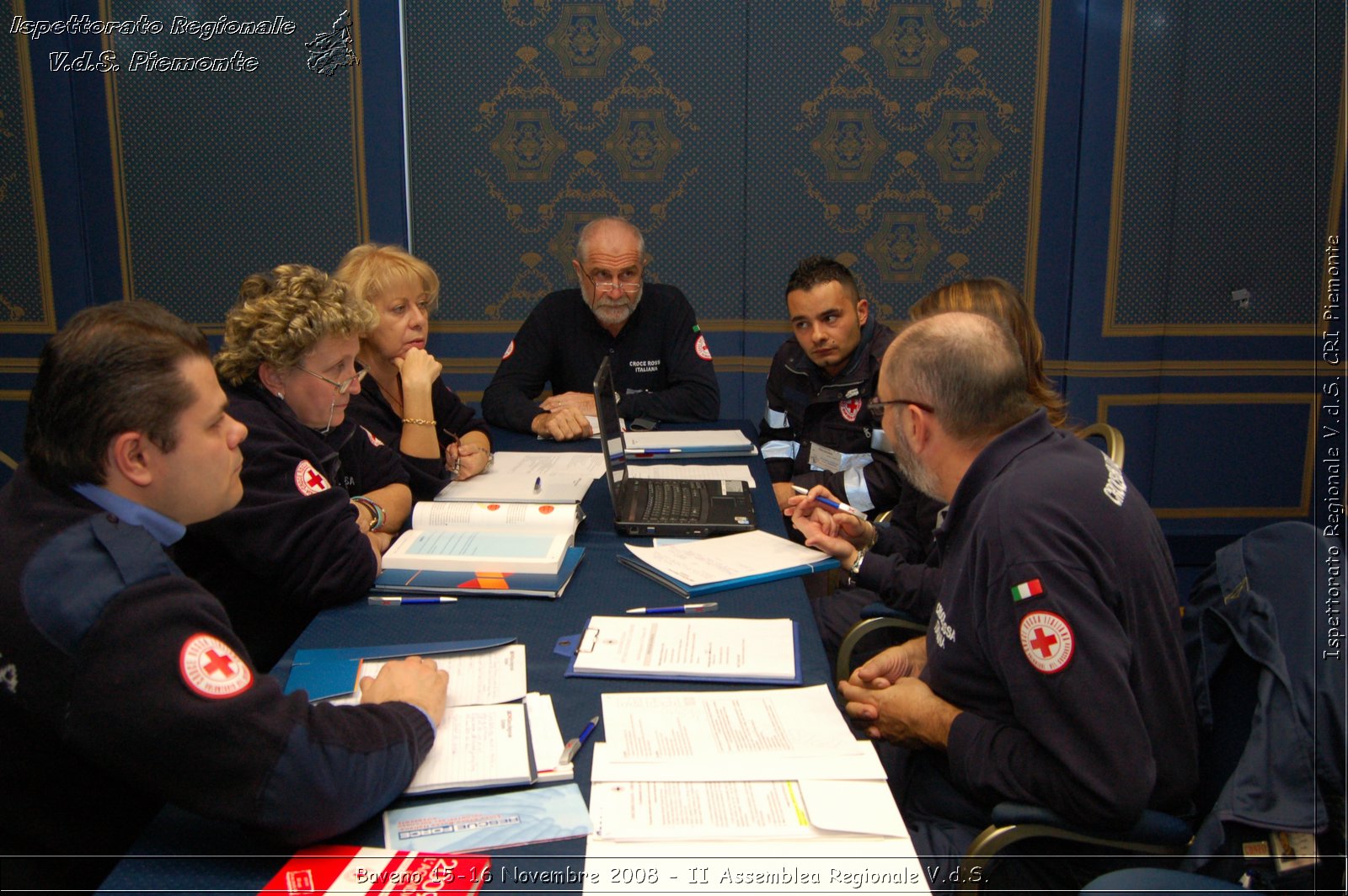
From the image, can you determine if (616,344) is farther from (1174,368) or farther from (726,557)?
(1174,368)

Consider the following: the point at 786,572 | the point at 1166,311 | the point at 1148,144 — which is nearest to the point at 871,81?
the point at 1148,144

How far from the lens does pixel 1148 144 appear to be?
4.28 meters

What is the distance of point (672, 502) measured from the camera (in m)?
2.34

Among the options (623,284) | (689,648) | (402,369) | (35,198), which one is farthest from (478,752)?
(35,198)

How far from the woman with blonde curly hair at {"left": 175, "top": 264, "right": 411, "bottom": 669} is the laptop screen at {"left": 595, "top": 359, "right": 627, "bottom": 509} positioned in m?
0.51

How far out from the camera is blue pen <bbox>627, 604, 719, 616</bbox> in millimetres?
1744

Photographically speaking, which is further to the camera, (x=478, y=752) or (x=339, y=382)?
(x=339, y=382)

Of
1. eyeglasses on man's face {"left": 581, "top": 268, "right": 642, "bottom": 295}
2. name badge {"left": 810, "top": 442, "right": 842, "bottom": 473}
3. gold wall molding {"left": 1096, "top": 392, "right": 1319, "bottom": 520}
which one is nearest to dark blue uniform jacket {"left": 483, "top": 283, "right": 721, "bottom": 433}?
eyeglasses on man's face {"left": 581, "top": 268, "right": 642, "bottom": 295}

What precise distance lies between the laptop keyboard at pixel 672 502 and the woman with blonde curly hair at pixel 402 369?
544 millimetres

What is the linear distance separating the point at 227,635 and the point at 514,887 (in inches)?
17.2

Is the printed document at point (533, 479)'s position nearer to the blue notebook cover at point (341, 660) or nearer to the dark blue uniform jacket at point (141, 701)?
the blue notebook cover at point (341, 660)

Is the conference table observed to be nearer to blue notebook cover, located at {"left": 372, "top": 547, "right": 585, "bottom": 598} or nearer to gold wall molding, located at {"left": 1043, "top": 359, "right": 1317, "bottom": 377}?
blue notebook cover, located at {"left": 372, "top": 547, "right": 585, "bottom": 598}

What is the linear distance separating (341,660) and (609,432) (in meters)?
1.00

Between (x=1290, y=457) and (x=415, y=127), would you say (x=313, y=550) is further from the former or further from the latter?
(x=1290, y=457)
